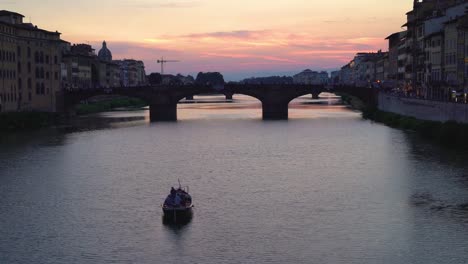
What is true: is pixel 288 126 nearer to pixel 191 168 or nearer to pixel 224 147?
pixel 224 147

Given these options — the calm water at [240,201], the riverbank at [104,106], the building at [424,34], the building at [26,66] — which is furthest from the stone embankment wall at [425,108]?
the riverbank at [104,106]

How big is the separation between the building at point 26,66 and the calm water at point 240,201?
22039mm

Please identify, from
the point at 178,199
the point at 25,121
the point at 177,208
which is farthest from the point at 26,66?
the point at 177,208

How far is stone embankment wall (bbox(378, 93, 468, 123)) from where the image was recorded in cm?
6469

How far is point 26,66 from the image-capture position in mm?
102438

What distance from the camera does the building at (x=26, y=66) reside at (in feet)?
308

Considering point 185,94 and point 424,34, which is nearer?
Result: point 424,34

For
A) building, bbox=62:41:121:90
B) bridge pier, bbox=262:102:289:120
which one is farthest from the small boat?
building, bbox=62:41:121:90

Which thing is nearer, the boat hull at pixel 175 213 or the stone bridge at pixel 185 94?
the boat hull at pixel 175 213

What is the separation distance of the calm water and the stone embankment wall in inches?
141

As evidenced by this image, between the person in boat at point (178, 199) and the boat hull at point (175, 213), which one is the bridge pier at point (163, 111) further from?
the boat hull at point (175, 213)

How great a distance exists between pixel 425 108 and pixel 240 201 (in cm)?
4097

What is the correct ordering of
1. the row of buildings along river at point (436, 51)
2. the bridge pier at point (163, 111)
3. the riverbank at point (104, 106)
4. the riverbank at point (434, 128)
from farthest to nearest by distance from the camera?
the riverbank at point (104, 106)
the bridge pier at point (163, 111)
the row of buildings along river at point (436, 51)
the riverbank at point (434, 128)

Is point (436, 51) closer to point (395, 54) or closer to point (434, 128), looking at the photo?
point (434, 128)
